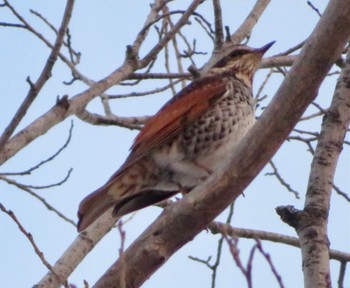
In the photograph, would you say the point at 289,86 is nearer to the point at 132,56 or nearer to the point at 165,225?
the point at 165,225

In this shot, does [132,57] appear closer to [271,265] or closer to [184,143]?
[184,143]

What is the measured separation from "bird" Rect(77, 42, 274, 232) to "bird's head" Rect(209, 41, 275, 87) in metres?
0.42

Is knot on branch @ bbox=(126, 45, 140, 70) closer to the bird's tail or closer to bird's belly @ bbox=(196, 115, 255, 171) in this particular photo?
the bird's tail

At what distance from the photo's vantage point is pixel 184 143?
237 inches

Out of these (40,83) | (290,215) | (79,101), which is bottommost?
(290,215)

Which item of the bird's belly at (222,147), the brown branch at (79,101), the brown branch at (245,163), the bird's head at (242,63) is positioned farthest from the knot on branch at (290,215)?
the bird's head at (242,63)

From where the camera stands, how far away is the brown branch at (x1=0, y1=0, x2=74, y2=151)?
423cm

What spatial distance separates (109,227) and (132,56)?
1.22 metres

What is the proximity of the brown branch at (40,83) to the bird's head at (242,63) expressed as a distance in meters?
2.29

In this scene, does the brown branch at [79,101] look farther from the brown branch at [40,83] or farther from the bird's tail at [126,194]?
the bird's tail at [126,194]

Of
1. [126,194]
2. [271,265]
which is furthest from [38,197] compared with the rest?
[271,265]

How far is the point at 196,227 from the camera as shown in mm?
4039

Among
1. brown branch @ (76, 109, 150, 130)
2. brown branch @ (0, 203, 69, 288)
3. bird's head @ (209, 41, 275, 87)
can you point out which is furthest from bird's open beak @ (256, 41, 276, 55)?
brown branch @ (0, 203, 69, 288)

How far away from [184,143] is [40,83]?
1.89 metres
